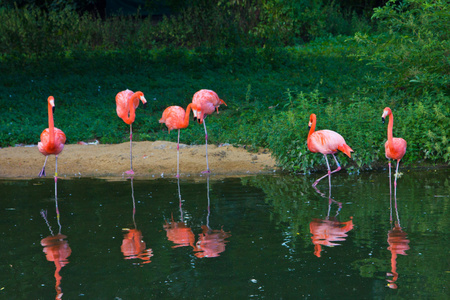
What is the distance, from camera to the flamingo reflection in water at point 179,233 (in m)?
5.57

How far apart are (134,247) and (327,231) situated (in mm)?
1818

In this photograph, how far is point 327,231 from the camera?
19.1 feet

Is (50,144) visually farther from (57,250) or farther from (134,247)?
(134,247)

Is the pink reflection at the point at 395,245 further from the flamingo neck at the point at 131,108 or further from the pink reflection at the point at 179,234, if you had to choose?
Answer: the flamingo neck at the point at 131,108

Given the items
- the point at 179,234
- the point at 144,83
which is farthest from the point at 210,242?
the point at 144,83

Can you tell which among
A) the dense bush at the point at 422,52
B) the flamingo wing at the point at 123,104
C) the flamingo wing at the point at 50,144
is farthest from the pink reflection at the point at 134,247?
the dense bush at the point at 422,52

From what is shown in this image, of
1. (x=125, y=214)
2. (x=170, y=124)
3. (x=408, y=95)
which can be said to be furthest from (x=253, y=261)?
(x=408, y=95)

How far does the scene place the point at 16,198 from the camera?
7.57 metres

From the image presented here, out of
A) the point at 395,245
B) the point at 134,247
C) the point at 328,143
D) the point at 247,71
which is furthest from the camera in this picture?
the point at 247,71

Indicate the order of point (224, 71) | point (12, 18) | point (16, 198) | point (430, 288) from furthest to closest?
point (12, 18) → point (224, 71) → point (16, 198) → point (430, 288)

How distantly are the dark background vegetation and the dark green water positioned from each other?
161 centimetres

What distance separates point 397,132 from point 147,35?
1028 cm

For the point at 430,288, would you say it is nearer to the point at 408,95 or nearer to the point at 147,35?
the point at 408,95

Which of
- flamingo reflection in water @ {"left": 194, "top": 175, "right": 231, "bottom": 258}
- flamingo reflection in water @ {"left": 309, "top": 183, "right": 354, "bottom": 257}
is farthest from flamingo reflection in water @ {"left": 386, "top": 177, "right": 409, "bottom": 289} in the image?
flamingo reflection in water @ {"left": 194, "top": 175, "right": 231, "bottom": 258}
